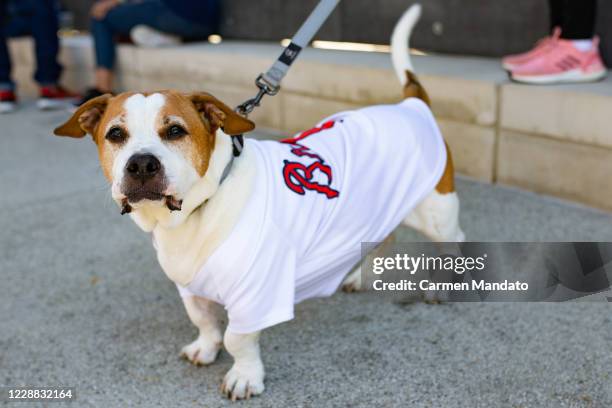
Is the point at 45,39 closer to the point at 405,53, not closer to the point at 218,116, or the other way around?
the point at 405,53

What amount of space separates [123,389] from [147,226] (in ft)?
2.18

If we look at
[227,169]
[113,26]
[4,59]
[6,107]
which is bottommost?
[6,107]

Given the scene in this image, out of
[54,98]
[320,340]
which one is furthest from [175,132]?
[54,98]

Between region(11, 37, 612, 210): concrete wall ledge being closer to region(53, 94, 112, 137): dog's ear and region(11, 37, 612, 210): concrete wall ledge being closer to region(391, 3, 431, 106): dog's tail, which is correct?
region(391, 3, 431, 106): dog's tail

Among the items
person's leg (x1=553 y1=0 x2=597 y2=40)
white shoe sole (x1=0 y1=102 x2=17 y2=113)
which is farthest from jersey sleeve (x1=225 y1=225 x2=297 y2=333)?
white shoe sole (x1=0 y1=102 x2=17 y2=113)

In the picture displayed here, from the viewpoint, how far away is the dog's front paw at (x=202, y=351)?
9.14ft

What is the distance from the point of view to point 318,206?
8.37ft

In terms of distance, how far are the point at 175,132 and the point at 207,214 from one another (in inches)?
11.6

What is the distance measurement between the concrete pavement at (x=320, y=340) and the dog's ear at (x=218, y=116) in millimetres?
520

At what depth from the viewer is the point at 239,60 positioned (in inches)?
245

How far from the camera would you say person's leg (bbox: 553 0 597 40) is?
4191 millimetres

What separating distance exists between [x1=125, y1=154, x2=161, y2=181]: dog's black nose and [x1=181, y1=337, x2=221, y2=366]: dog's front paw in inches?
36.5

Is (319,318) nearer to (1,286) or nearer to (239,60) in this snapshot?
(1,286)

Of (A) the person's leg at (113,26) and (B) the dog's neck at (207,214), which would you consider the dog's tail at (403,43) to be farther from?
(A) the person's leg at (113,26)
